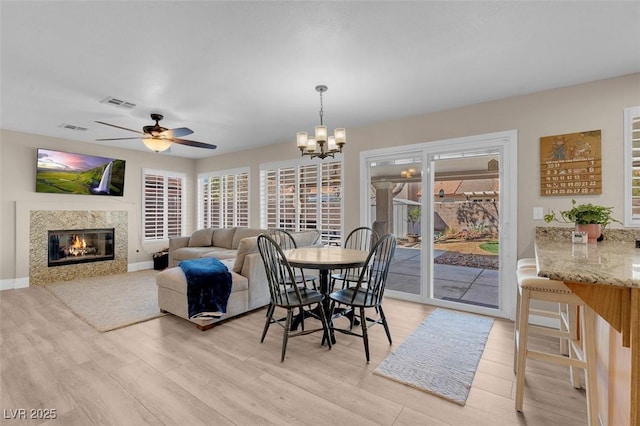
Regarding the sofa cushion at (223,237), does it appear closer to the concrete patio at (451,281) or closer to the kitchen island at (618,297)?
the concrete patio at (451,281)

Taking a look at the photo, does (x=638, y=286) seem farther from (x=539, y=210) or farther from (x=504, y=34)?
(x=539, y=210)

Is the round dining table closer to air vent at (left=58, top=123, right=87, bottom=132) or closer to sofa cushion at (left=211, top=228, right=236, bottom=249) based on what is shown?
sofa cushion at (left=211, top=228, right=236, bottom=249)

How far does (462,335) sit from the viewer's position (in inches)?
113

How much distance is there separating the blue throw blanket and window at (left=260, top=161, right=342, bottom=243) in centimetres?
213

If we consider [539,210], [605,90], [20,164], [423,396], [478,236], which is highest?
[605,90]

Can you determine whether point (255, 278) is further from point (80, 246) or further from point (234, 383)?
point (80, 246)

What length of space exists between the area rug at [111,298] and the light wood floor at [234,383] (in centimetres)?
29

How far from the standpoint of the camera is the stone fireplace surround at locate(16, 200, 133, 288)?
186 inches

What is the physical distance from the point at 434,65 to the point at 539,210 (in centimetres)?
193

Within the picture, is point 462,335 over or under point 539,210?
under

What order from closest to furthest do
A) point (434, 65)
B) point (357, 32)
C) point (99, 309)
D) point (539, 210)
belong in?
point (357, 32), point (434, 65), point (539, 210), point (99, 309)

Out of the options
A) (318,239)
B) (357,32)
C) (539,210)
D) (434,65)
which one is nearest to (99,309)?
(318,239)

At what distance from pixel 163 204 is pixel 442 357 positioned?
20.7 feet

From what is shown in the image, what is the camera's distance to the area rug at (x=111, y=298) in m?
3.29
